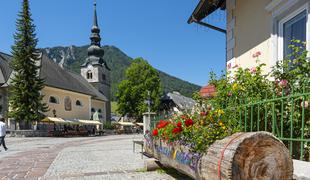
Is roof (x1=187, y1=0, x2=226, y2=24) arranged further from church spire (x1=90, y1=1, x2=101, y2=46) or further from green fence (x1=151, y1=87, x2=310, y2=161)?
church spire (x1=90, y1=1, x2=101, y2=46)

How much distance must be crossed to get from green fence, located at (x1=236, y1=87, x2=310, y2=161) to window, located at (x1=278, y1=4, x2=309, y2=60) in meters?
1.64

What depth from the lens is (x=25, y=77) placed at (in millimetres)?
28391

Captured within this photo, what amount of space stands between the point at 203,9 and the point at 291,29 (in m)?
3.00

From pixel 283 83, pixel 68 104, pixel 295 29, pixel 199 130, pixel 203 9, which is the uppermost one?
pixel 203 9

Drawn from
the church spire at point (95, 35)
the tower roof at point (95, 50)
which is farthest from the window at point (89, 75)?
the church spire at point (95, 35)

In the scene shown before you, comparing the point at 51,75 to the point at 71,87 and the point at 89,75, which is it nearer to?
the point at 71,87

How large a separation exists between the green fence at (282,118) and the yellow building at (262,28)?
161 centimetres

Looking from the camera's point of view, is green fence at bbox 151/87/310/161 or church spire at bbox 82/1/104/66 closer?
green fence at bbox 151/87/310/161

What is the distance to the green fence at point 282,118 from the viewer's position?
3.21 meters

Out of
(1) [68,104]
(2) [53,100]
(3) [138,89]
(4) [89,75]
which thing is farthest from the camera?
(4) [89,75]

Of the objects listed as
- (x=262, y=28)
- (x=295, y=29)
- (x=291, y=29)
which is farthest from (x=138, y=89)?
(x=295, y=29)

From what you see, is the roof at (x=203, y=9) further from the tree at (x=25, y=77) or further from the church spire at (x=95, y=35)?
the church spire at (x=95, y=35)

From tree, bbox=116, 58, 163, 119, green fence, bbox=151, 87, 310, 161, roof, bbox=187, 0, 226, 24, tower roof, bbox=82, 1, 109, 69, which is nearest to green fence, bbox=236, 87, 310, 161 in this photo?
green fence, bbox=151, 87, 310, 161

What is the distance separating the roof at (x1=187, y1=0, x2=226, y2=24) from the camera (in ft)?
24.7
